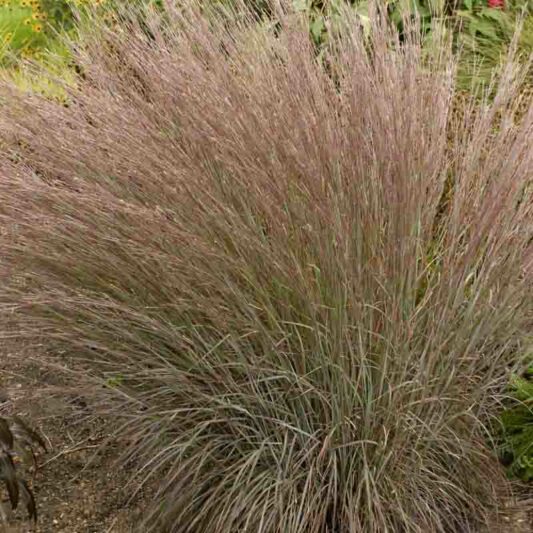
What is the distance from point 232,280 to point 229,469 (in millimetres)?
504

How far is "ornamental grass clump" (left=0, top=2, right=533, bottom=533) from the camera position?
2393mm

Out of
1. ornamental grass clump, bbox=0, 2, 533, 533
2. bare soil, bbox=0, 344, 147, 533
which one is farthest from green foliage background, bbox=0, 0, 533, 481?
bare soil, bbox=0, 344, 147, 533

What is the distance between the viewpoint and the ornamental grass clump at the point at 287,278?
7.85 feet

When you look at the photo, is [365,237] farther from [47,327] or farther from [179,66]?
[47,327]

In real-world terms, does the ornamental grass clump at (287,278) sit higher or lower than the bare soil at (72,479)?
higher

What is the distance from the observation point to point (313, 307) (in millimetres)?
2355

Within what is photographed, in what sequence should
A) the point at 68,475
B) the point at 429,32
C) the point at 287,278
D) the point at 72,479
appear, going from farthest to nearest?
1. the point at 429,32
2. the point at 68,475
3. the point at 72,479
4. the point at 287,278

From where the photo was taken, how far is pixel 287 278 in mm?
2365

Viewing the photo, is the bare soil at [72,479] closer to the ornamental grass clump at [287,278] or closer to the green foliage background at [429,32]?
the ornamental grass clump at [287,278]

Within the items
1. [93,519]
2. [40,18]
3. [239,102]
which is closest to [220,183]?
[239,102]

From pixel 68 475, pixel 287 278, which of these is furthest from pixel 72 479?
pixel 287 278

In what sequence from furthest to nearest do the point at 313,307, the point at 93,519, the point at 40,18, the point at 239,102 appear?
the point at 40,18, the point at 93,519, the point at 239,102, the point at 313,307

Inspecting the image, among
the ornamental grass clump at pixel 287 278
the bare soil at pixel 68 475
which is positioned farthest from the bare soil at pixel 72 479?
the ornamental grass clump at pixel 287 278

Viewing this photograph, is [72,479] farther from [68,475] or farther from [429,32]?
Result: [429,32]
